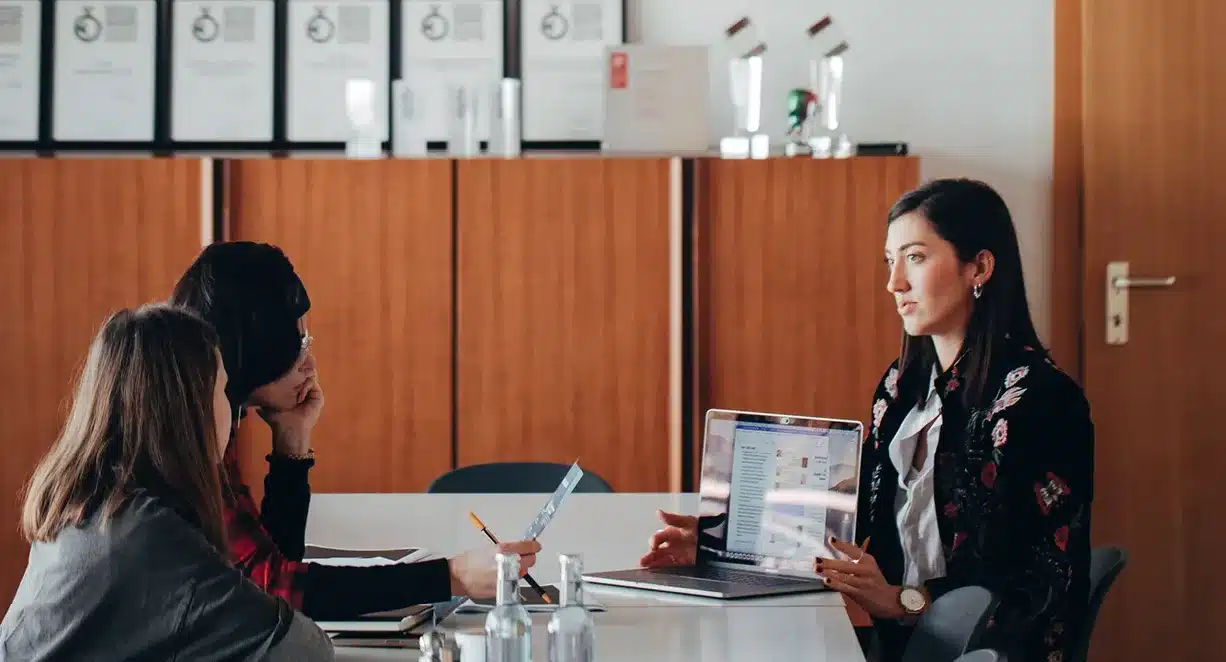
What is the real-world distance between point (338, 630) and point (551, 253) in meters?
2.41

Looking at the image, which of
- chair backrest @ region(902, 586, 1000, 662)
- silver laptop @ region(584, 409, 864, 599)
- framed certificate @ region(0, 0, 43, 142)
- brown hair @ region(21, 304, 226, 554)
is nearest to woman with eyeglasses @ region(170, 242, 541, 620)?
brown hair @ region(21, 304, 226, 554)

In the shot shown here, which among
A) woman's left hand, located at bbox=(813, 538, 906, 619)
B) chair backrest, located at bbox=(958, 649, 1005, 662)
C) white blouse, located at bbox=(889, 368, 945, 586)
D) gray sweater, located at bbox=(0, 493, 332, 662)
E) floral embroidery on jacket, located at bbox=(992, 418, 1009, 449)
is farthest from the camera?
white blouse, located at bbox=(889, 368, 945, 586)

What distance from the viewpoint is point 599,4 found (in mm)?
4418

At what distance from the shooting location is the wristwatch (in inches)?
80.1

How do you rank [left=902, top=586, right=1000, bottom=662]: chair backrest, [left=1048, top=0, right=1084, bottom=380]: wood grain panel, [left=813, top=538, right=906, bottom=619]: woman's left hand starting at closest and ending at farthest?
[left=902, top=586, right=1000, bottom=662]: chair backrest
[left=813, top=538, right=906, bottom=619]: woman's left hand
[left=1048, top=0, right=1084, bottom=380]: wood grain panel

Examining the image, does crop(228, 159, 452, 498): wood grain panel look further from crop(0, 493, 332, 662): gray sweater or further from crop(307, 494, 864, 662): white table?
crop(0, 493, 332, 662): gray sweater

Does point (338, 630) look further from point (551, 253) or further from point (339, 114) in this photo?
point (339, 114)

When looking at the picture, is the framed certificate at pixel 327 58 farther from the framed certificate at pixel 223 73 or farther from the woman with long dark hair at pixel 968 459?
the woman with long dark hair at pixel 968 459

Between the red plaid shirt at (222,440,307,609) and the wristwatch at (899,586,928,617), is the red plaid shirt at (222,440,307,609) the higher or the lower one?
the higher one

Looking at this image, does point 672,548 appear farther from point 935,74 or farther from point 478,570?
point 935,74

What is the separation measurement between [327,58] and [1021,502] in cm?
312

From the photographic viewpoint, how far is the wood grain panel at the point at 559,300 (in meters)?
4.02

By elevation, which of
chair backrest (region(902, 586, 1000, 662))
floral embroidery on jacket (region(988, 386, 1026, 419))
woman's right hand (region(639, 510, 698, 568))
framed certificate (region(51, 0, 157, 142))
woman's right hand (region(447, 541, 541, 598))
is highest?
framed certificate (region(51, 0, 157, 142))

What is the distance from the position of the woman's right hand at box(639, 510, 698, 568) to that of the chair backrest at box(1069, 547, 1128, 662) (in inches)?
24.2
